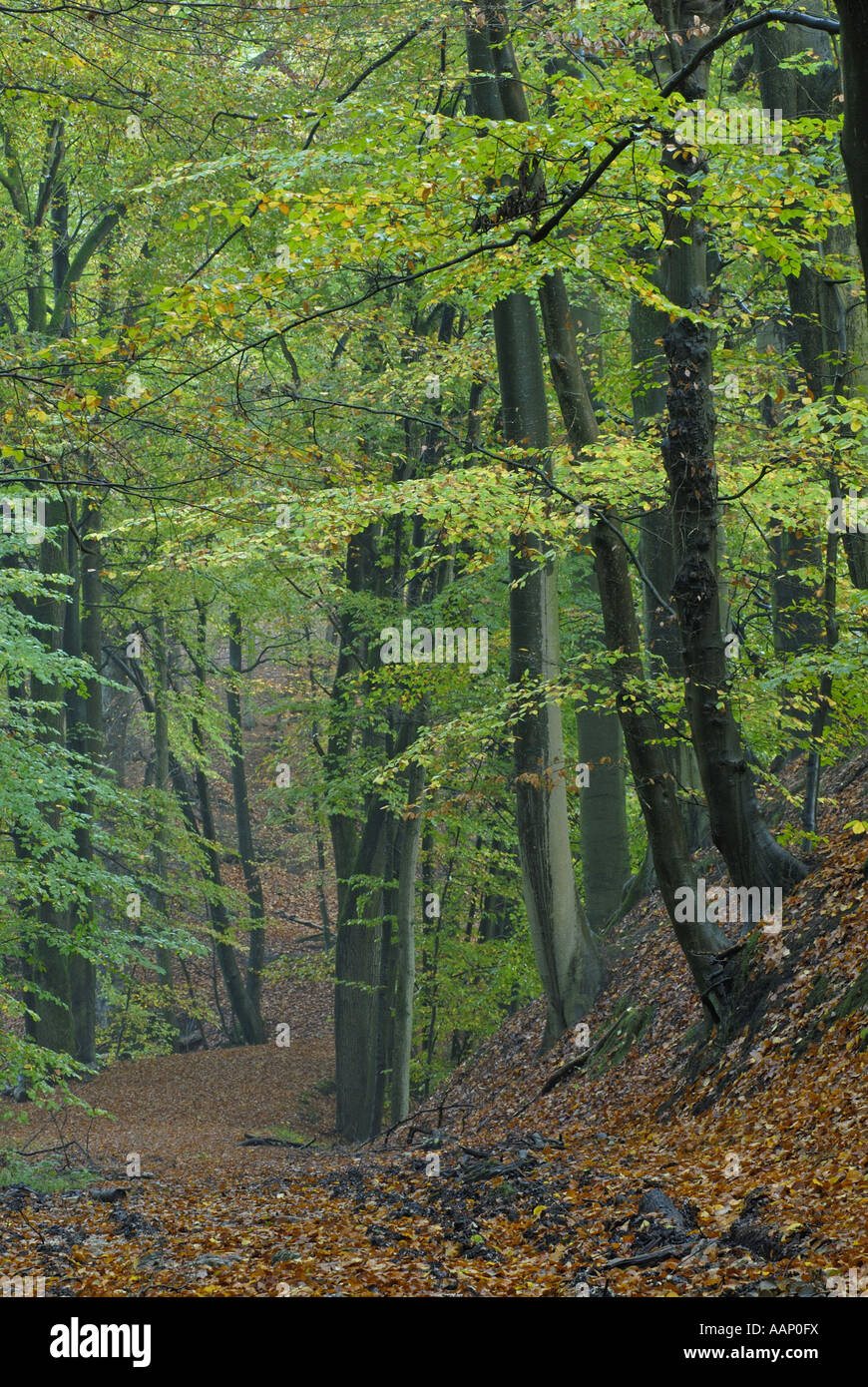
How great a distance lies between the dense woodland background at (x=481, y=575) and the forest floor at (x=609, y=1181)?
5 centimetres

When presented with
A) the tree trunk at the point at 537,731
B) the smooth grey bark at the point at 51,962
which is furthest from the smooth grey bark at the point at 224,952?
the tree trunk at the point at 537,731

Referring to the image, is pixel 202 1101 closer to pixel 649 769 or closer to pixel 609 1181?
pixel 649 769

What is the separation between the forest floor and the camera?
17.5 ft

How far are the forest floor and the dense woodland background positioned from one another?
0.05 meters

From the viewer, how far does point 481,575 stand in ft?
53.9

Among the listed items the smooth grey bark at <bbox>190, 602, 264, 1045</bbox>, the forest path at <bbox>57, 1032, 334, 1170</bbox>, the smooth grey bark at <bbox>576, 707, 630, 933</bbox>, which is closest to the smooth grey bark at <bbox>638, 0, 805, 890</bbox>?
the smooth grey bark at <bbox>576, 707, 630, 933</bbox>

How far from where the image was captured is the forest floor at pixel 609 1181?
17.5 ft

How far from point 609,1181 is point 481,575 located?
10.5 metres

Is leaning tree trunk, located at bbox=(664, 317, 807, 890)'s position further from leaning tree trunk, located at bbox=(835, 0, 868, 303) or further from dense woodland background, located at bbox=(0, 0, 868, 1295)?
leaning tree trunk, located at bbox=(835, 0, 868, 303)

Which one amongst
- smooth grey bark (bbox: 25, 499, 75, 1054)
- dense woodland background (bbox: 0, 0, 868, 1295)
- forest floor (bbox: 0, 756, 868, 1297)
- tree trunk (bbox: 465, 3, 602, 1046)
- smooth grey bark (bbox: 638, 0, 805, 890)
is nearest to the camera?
forest floor (bbox: 0, 756, 868, 1297)

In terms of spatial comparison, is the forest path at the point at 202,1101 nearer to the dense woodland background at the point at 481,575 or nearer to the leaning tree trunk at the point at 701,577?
the dense woodland background at the point at 481,575

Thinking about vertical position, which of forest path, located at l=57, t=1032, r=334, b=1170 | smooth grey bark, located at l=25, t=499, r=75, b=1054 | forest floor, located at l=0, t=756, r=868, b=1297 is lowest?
forest path, located at l=57, t=1032, r=334, b=1170
